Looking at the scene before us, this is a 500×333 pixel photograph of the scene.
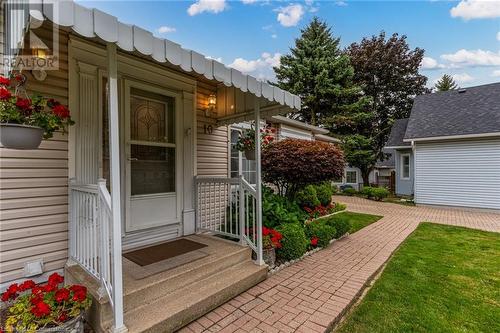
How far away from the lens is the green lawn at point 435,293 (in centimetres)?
257

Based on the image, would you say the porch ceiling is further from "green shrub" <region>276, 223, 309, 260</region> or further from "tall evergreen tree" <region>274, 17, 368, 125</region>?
"tall evergreen tree" <region>274, 17, 368, 125</region>

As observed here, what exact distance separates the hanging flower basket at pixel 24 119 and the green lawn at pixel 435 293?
3346 millimetres

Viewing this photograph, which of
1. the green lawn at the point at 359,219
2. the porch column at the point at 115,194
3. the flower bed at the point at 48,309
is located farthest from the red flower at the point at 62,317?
the green lawn at the point at 359,219

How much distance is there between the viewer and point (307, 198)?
8062mm

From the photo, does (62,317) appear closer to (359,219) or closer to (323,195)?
(359,219)

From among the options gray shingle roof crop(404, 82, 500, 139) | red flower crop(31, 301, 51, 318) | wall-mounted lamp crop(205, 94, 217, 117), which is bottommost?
red flower crop(31, 301, 51, 318)

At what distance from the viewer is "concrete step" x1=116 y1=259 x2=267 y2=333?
86.3 inches

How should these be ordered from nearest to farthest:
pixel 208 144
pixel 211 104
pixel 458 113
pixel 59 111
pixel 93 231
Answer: pixel 59 111, pixel 93 231, pixel 211 104, pixel 208 144, pixel 458 113

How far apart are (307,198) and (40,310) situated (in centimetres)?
708

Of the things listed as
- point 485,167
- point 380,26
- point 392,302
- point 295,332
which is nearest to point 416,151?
point 485,167

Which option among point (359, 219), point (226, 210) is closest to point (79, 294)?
point (226, 210)

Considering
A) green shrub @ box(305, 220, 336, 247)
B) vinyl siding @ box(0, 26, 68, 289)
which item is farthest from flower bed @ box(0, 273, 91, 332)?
green shrub @ box(305, 220, 336, 247)

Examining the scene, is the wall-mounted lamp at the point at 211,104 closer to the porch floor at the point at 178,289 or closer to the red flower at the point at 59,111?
the porch floor at the point at 178,289

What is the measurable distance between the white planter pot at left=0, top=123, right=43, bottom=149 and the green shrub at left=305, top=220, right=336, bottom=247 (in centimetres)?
429
